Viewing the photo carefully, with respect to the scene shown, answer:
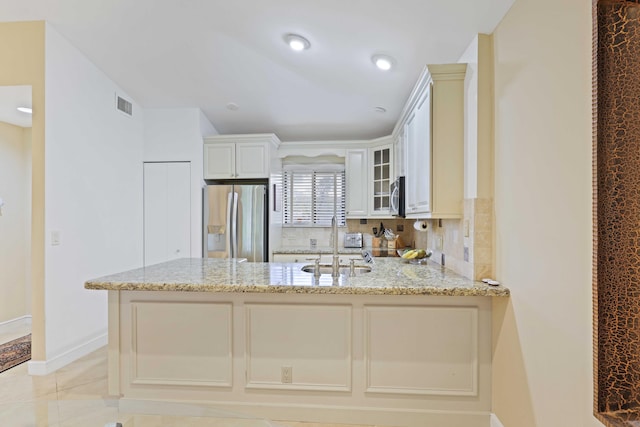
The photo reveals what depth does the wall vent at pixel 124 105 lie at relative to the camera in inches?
143

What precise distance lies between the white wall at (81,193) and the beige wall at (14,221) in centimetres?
122

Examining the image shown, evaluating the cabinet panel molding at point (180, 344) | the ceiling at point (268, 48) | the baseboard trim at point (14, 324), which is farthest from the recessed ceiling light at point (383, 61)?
the baseboard trim at point (14, 324)

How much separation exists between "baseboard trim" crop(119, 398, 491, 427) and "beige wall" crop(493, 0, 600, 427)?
0.80ft

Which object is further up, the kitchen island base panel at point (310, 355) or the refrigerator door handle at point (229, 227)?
the refrigerator door handle at point (229, 227)

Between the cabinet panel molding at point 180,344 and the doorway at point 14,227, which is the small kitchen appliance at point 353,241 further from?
the doorway at point 14,227

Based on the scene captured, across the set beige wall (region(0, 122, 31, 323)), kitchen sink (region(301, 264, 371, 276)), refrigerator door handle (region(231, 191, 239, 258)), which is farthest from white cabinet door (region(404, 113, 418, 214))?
beige wall (region(0, 122, 31, 323))

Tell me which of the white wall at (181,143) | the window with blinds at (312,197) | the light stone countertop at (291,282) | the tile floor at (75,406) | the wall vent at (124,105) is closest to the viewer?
the tile floor at (75,406)

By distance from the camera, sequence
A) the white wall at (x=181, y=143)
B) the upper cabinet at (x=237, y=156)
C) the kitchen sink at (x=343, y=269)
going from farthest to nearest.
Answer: the upper cabinet at (x=237, y=156) < the white wall at (x=181, y=143) < the kitchen sink at (x=343, y=269)

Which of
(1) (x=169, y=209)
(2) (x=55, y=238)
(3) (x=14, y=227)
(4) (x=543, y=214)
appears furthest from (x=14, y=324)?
(4) (x=543, y=214)

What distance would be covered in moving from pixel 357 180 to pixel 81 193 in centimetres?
312

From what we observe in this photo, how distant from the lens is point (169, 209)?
13.4 feet

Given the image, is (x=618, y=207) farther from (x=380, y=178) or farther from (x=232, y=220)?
(x=232, y=220)

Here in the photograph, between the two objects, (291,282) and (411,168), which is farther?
(411,168)

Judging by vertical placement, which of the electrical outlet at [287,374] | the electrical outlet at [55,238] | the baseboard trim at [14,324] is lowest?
the baseboard trim at [14,324]
